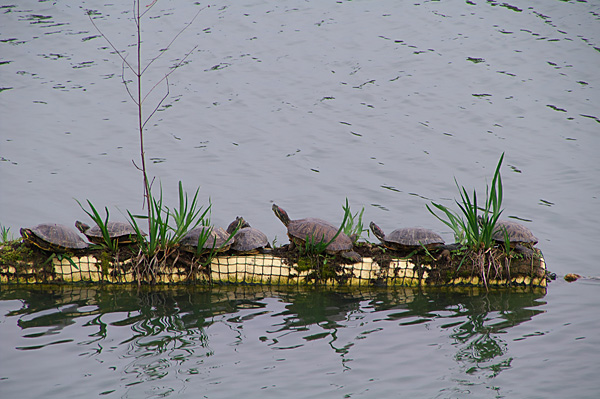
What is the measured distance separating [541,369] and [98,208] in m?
7.01

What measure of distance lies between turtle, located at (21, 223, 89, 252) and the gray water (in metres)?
0.56

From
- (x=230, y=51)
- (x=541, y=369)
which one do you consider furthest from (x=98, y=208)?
(x=230, y=51)

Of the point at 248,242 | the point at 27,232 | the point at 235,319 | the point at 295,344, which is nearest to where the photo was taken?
the point at 295,344

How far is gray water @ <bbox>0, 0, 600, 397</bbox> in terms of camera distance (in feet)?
17.3

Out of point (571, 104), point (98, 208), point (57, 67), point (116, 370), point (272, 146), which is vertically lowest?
point (116, 370)

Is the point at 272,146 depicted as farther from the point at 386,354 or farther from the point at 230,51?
the point at 386,354

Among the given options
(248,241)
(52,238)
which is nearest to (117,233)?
(52,238)

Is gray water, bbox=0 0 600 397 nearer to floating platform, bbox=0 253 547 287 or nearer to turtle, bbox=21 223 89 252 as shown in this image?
floating platform, bbox=0 253 547 287

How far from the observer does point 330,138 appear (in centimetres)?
1291

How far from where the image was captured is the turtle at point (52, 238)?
6.54 m

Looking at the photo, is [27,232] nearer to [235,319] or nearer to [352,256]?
[235,319]

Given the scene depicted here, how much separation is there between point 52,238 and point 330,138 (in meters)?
7.23

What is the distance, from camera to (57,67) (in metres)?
16.2

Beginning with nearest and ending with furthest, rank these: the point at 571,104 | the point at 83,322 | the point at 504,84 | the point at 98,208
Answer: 1. the point at 83,322
2. the point at 98,208
3. the point at 571,104
4. the point at 504,84
